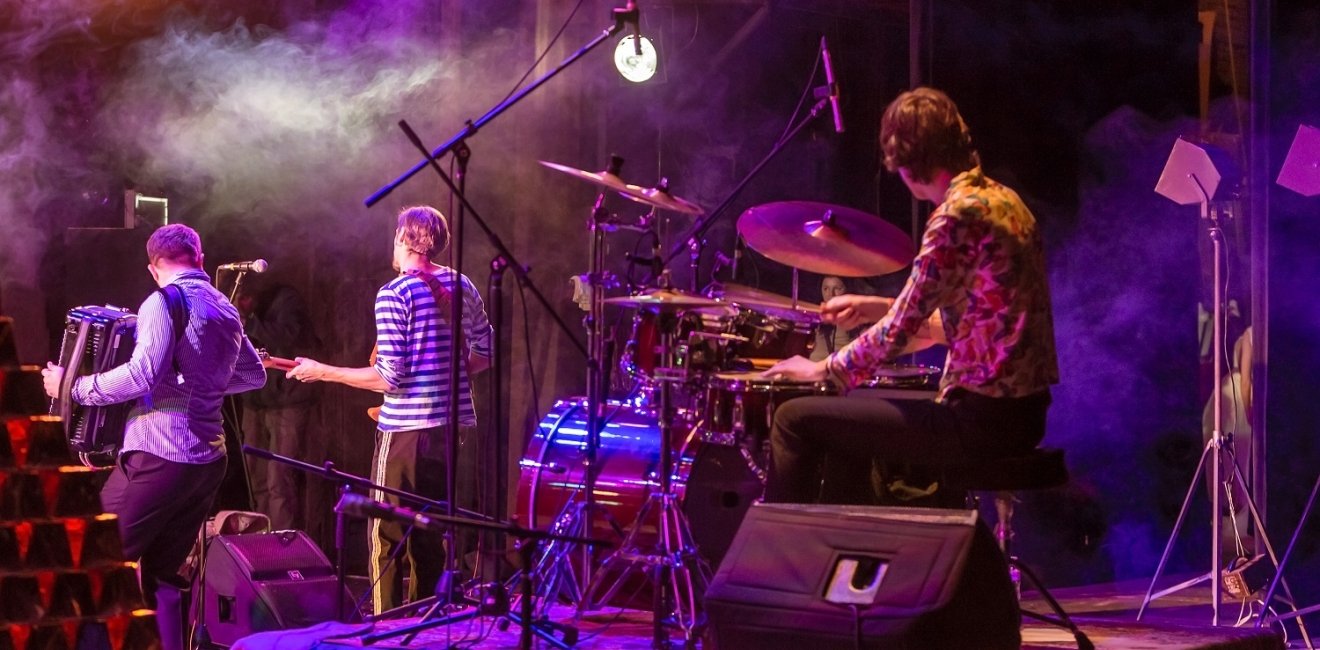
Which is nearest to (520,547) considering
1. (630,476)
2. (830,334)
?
(630,476)

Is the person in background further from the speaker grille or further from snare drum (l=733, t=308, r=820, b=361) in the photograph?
snare drum (l=733, t=308, r=820, b=361)

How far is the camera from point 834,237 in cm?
541

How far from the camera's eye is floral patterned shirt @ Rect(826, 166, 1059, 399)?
4316mm

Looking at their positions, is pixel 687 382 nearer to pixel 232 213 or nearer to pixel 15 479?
pixel 15 479

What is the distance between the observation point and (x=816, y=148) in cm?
939

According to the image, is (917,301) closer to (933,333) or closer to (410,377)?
(933,333)

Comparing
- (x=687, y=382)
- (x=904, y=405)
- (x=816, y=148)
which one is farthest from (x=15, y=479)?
(x=816, y=148)

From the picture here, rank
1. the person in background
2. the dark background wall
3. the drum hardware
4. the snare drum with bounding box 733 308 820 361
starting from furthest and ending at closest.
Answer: the person in background < the dark background wall < the snare drum with bounding box 733 308 820 361 < the drum hardware

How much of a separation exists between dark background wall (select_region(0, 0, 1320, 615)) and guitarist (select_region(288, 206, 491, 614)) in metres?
2.13

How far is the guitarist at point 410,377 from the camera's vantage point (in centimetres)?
644

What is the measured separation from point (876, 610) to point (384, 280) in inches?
226

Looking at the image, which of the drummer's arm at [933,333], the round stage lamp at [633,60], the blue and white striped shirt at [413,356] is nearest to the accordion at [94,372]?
the blue and white striped shirt at [413,356]

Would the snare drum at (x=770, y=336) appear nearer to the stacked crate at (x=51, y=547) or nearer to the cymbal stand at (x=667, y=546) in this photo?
the cymbal stand at (x=667, y=546)

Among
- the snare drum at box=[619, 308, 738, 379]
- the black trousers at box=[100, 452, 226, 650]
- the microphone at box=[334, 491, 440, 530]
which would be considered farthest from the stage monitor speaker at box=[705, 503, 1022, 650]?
the black trousers at box=[100, 452, 226, 650]
